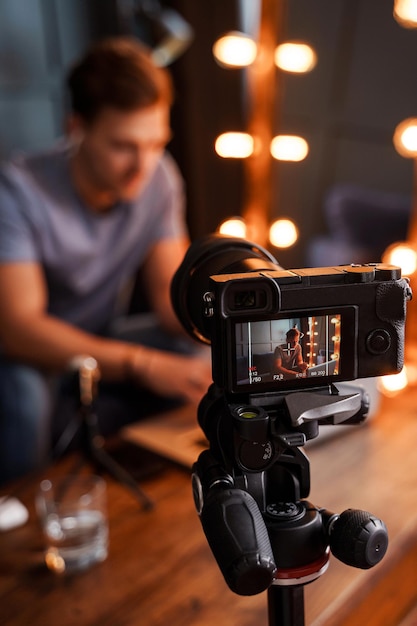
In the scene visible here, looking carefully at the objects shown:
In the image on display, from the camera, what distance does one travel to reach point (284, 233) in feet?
7.13

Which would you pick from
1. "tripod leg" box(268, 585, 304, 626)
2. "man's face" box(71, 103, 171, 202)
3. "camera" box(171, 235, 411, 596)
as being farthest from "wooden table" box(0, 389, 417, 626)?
"man's face" box(71, 103, 171, 202)

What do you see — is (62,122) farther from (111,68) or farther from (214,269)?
(214,269)

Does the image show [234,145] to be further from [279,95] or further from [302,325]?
[302,325]

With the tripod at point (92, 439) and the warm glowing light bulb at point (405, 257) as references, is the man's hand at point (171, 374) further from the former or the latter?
the warm glowing light bulb at point (405, 257)

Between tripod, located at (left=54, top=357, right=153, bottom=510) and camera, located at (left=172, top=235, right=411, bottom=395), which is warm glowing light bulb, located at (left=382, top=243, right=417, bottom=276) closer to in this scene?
tripod, located at (left=54, top=357, right=153, bottom=510)

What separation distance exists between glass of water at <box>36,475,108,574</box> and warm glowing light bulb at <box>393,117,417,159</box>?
1269 millimetres

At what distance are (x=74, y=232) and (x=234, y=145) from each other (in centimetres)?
62

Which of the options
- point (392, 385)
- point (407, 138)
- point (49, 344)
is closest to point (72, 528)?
point (49, 344)

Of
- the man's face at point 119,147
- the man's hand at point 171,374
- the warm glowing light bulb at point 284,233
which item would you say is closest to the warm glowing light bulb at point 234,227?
the warm glowing light bulb at point 284,233

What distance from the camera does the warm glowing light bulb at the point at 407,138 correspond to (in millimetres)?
1755

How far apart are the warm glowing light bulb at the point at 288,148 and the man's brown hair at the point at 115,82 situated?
493 millimetres

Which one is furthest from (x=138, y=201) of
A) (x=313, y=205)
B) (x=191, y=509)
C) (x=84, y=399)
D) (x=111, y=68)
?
(x=191, y=509)

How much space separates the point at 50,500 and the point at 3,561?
4.2 inches

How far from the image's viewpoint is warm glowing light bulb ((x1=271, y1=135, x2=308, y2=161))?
2.10 metres
